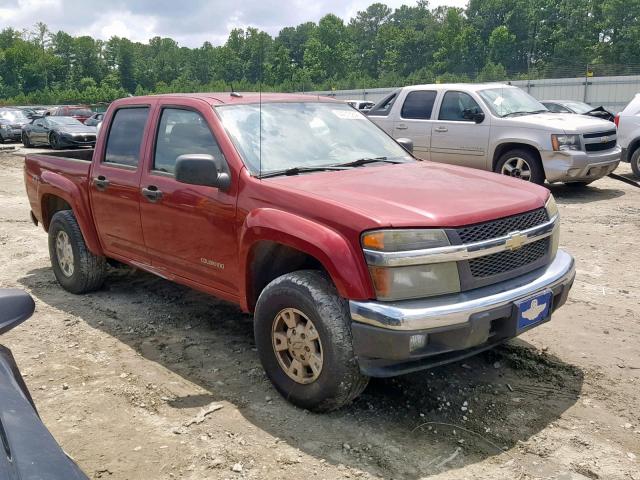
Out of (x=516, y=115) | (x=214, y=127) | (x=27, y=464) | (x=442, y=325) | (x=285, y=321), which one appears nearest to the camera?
(x=27, y=464)

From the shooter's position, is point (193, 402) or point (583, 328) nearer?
point (193, 402)

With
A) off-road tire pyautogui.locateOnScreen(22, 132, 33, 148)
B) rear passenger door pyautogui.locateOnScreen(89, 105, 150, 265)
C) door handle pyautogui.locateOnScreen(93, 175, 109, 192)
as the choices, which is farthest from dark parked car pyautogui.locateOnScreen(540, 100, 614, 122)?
off-road tire pyautogui.locateOnScreen(22, 132, 33, 148)

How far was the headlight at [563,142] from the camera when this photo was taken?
Result: 9766mm

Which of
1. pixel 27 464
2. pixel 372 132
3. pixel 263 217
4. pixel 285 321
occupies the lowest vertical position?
pixel 285 321

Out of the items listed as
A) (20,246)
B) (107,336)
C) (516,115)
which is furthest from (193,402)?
(516,115)

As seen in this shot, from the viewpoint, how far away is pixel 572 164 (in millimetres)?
9773

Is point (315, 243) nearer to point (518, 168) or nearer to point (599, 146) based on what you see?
point (518, 168)

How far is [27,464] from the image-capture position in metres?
1.69

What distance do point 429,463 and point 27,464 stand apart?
2.03m

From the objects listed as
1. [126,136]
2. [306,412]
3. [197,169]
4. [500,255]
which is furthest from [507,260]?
[126,136]

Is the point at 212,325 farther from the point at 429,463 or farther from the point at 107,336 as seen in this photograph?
the point at 429,463

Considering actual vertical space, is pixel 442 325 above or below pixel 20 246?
A: above

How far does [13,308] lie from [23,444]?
2.45ft

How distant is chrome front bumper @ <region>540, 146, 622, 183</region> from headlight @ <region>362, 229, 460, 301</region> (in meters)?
7.32
